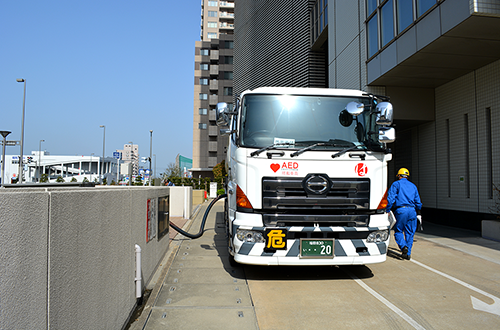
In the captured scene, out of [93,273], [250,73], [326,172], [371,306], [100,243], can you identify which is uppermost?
[250,73]

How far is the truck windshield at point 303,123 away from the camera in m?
5.61

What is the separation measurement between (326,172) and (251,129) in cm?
129

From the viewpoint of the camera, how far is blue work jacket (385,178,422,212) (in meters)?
7.26

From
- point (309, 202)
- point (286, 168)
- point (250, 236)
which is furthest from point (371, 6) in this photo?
point (250, 236)

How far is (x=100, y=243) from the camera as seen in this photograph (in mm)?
3023

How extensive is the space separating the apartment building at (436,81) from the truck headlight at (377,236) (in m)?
5.71

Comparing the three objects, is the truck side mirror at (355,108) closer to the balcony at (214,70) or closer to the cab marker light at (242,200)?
the cab marker light at (242,200)

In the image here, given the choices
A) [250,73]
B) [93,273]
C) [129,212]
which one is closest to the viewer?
[93,273]

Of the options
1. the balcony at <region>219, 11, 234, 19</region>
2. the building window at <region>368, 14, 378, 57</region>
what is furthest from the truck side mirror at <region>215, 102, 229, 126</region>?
the balcony at <region>219, 11, 234, 19</region>

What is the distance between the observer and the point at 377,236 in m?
5.52

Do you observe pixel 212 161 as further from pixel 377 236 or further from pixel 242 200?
pixel 377 236

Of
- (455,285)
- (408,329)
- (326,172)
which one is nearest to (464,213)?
(455,285)

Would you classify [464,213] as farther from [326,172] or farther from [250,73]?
[250,73]

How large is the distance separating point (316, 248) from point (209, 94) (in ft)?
201
